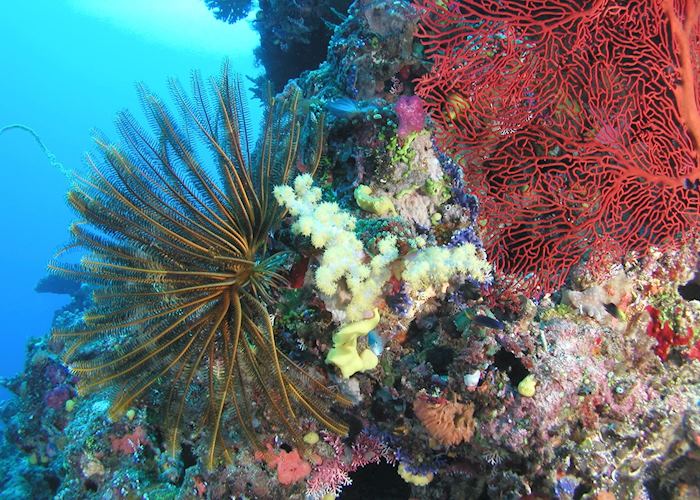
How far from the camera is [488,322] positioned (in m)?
3.04

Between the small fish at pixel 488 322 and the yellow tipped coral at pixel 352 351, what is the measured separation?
779 millimetres

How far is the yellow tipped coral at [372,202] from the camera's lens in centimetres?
371

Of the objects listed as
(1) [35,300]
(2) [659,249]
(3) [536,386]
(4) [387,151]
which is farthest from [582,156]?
(1) [35,300]

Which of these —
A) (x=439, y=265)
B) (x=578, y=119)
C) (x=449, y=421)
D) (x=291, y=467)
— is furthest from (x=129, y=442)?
(x=578, y=119)

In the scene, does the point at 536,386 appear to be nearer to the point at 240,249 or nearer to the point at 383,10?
the point at 240,249

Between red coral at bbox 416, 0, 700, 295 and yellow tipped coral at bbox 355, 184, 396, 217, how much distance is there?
0.85 meters

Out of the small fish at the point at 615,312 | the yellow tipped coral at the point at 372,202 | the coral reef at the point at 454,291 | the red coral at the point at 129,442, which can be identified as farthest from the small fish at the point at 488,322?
the red coral at the point at 129,442

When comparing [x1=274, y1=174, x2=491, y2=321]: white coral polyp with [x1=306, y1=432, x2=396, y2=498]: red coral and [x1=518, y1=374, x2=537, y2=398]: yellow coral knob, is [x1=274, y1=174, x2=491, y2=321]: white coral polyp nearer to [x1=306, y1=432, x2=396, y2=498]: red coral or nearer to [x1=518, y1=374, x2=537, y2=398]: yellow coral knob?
[x1=518, y1=374, x2=537, y2=398]: yellow coral knob

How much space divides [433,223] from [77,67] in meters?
158

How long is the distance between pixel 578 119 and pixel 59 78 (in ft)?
516

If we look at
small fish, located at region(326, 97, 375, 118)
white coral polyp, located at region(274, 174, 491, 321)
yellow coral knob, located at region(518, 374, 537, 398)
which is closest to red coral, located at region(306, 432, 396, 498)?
white coral polyp, located at region(274, 174, 491, 321)

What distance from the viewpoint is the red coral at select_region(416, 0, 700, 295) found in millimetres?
3518

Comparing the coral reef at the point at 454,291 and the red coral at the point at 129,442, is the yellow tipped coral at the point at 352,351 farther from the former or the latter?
the red coral at the point at 129,442

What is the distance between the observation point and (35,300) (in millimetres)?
95875
